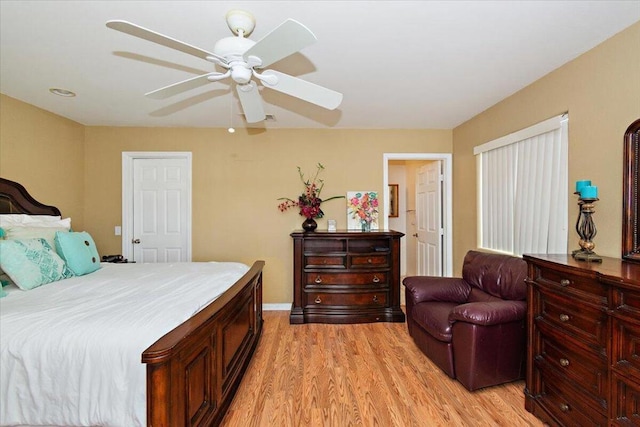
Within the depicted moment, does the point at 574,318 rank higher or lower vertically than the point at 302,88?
lower

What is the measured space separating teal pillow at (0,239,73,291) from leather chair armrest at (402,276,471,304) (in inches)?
117

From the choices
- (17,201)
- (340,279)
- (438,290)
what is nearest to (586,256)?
(438,290)

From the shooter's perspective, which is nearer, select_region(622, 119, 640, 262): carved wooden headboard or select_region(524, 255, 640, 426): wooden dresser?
select_region(524, 255, 640, 426): wooden dresser

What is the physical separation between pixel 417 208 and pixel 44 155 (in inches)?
→ 200

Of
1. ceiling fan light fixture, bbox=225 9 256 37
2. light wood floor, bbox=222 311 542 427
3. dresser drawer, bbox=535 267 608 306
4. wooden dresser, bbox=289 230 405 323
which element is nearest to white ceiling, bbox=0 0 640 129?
ceiling fan light fixture, bbox=225 9 256 37

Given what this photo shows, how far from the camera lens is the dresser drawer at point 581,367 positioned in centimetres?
141

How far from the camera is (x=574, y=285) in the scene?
5.08ft

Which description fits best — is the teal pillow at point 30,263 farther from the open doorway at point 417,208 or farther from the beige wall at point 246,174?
the open doorway at point 417,208

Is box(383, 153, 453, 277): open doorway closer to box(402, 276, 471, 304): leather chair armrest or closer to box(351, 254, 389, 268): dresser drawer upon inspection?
box(351, 254, 389, 268): dresser drawer

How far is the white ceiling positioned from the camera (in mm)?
1606

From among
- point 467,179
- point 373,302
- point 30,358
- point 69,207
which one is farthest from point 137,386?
point 467,179

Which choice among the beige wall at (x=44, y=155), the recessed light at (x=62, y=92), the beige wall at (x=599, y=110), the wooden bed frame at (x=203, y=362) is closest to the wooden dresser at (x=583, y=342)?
the beige wall at (x=599, y=110)

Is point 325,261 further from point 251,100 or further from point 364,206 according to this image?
point 251,100

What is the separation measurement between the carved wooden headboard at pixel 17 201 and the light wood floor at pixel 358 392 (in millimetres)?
2790
